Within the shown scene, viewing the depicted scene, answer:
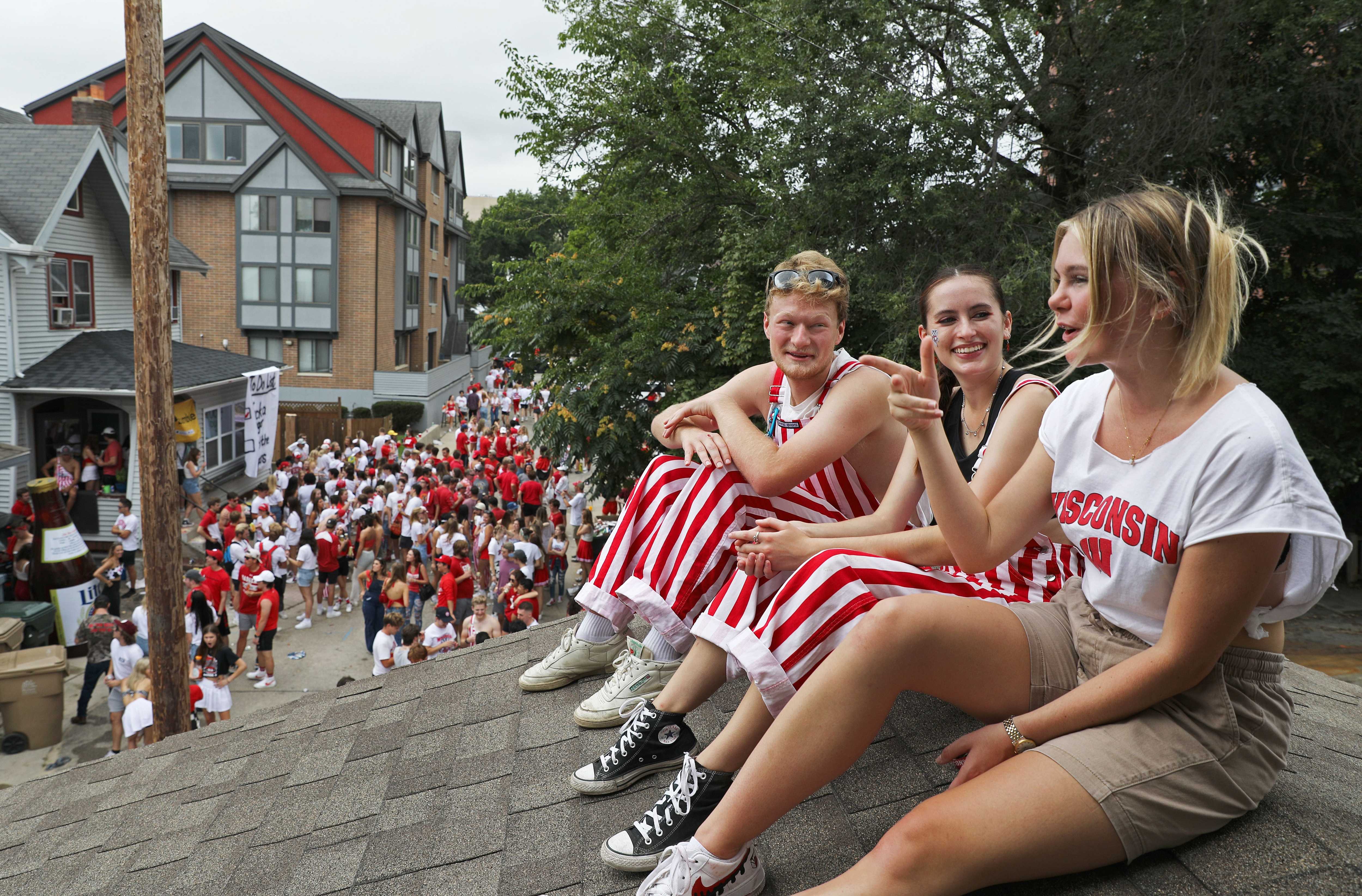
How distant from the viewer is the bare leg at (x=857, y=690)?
7.09 feet

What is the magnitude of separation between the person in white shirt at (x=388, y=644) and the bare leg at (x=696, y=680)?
740 centimetres

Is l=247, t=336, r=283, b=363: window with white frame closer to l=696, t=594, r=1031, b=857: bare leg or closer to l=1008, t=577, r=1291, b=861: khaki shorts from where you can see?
l=696, t=594, r=1031, b=857: bare leg

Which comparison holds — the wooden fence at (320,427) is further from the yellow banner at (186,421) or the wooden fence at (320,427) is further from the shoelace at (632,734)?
the shoelace at (632,734)

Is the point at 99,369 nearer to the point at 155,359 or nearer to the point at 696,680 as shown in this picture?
the point at 155,359

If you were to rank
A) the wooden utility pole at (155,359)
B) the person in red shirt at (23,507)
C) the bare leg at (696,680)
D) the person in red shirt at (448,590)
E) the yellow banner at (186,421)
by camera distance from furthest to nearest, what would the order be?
the yellow banner at (186,421) < the person in red shirt at (23,507) < the person in red shirt at (448,590) < the wooden utility pole at (155,359) < the bare leg at (696,680)

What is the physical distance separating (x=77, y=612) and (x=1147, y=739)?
15695mm

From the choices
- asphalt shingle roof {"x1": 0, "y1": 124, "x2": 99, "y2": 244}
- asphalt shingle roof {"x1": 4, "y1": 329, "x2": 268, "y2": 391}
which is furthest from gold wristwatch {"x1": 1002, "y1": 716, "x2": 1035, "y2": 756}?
asphalt shingle roof {"x1": 0, "y1": 124, "x2": 99, "y2": 244}

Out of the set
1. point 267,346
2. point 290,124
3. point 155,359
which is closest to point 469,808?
point 155,359

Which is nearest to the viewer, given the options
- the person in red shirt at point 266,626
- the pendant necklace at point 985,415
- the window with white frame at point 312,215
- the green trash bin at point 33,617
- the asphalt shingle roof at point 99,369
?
the pendant necklace at point 985,415

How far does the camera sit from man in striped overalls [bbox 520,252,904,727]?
332cm

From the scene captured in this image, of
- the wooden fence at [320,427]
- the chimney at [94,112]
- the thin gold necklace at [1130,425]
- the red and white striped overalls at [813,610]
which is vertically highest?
the chimney at [94,112]

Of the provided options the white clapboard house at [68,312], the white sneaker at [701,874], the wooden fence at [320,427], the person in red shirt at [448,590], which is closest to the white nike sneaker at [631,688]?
the white sneaker at [701,874]

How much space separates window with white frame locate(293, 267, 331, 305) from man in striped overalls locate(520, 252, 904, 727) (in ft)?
110

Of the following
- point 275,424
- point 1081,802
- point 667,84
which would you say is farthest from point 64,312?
point 1081,802
